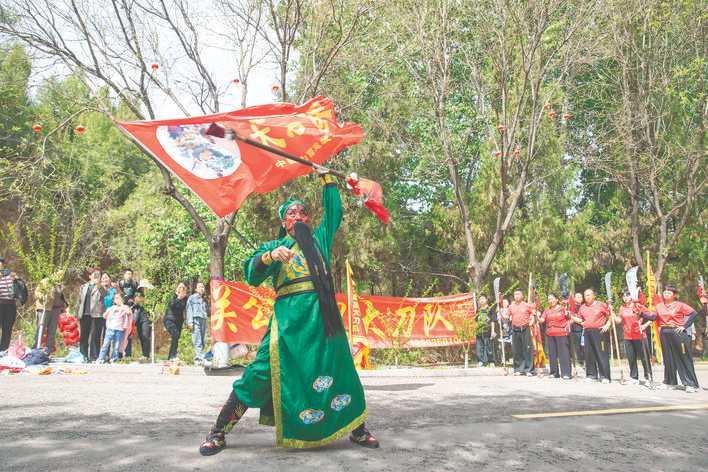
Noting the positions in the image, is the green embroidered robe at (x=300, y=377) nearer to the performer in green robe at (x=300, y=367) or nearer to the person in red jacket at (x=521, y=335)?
the performer in green robe at (x=300, y=367)

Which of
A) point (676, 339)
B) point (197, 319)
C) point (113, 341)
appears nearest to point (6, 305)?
point (113, 341)

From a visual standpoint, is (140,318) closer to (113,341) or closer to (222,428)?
(113,341)

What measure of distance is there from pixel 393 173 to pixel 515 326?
32.0ft

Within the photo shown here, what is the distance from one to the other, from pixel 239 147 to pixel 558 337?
8187 mm

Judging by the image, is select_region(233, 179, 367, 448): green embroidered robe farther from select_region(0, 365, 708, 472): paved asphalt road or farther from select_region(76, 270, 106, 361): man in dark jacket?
select_region(76, 270, 106, 361): man in dark jacket

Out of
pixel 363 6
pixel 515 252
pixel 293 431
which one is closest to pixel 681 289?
pixel 515 252

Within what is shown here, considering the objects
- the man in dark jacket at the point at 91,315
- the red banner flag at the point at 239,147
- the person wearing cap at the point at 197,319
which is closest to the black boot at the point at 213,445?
the red banner flag at the point at 239,147

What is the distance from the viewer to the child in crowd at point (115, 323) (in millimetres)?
12277

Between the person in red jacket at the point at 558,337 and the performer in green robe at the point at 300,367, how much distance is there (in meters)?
8.87

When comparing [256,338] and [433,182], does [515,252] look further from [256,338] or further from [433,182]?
[256,338]

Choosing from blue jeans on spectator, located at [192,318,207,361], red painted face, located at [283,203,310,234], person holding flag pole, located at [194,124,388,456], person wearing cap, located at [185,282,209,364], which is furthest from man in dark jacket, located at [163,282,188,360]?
person holding flag pole, located at [194,124,388,456]

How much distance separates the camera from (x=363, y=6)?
15.9 meters

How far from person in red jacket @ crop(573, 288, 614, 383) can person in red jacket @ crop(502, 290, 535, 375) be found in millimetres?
1514

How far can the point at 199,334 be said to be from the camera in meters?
12.5
